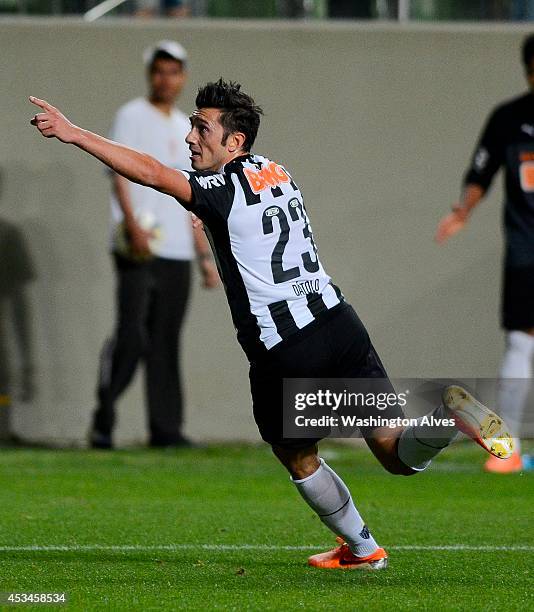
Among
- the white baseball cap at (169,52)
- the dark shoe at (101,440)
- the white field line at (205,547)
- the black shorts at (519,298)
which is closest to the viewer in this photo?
the white field line at (205,547)

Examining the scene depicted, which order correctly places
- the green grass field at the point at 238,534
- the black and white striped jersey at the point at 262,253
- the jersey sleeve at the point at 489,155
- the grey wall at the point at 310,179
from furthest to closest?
the grey wall at the point at 310,179 → the jersey sleeve at the point at 489,155 → the black and white striped jersey at the point at 262,253 → the green grass field at the point at 238,534

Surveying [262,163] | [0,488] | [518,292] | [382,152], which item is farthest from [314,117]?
[262,163]

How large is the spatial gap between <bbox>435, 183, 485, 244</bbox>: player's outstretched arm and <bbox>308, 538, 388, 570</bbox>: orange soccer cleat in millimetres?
3257

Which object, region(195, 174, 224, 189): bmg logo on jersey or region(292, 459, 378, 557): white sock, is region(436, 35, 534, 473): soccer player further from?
region(195, 174, 224, 189): bmg logo on jersey

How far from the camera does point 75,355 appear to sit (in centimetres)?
976

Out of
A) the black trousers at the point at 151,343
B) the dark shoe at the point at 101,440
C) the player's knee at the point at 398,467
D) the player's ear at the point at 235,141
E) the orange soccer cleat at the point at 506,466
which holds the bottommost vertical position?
the dark shoe at the point at 101,440

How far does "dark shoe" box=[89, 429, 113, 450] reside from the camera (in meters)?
9.27

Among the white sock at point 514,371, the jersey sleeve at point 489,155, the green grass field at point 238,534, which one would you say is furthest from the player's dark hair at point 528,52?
the green grass field at point 238,534

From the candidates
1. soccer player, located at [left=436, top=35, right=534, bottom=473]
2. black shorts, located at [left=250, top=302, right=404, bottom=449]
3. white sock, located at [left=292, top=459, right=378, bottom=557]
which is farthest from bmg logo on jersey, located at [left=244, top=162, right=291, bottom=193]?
soccer player, located at [left=436, top=35, right=534, bottom=473]

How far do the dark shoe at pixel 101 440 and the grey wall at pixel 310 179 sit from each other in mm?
444

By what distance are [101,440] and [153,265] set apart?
1.23m

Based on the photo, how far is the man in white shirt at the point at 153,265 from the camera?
30.0ft

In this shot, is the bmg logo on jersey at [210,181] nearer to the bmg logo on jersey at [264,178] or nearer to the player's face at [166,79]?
the bmg logo on jersey at [264,178]

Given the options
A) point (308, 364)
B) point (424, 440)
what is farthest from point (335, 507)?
point (308, 364)
